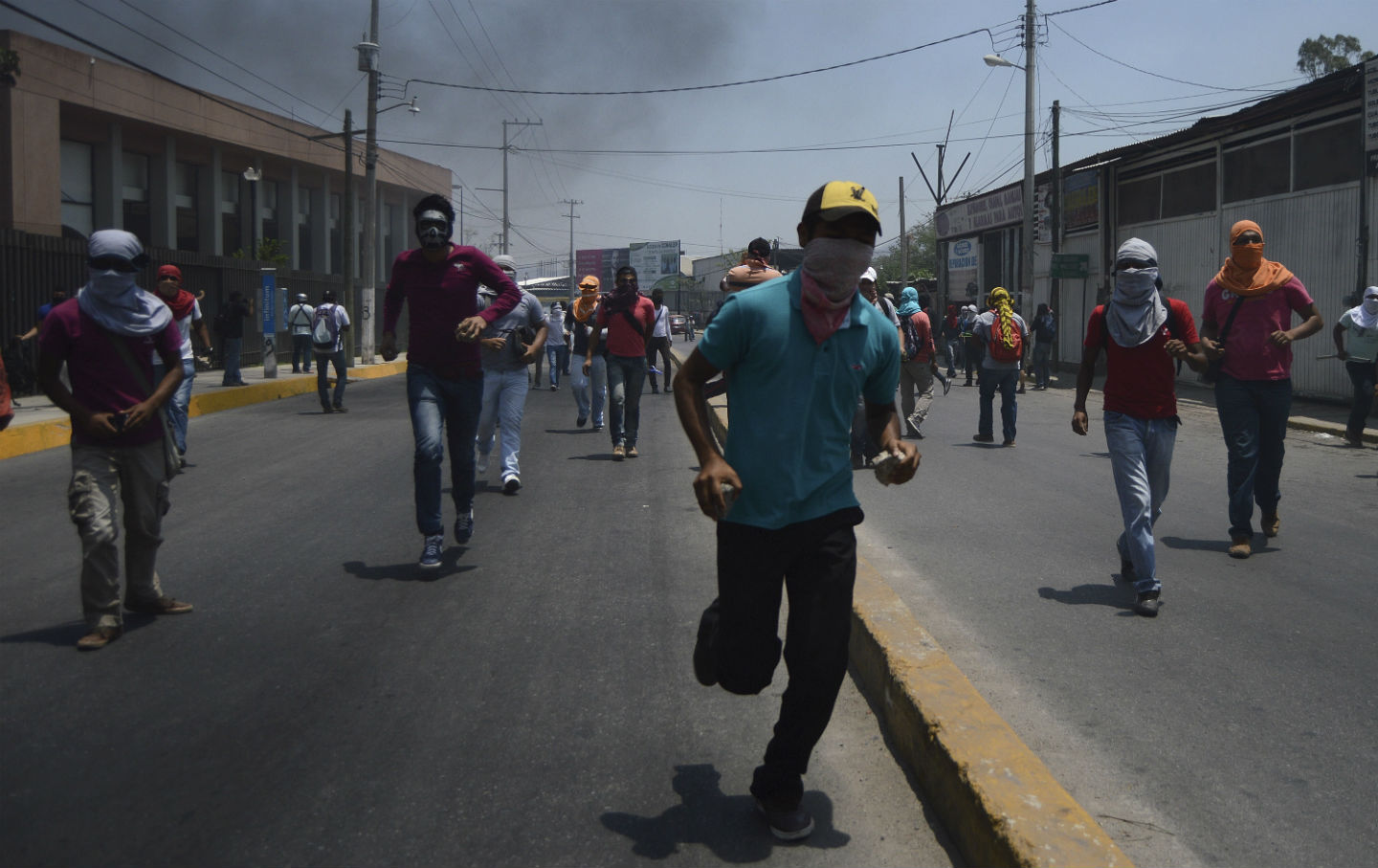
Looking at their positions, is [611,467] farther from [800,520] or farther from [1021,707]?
[800,520]

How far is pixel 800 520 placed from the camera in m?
3.17

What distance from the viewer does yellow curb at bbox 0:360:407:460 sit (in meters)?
12.5

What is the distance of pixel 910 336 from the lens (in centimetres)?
1191

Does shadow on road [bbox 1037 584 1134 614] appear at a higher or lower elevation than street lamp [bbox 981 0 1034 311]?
lower

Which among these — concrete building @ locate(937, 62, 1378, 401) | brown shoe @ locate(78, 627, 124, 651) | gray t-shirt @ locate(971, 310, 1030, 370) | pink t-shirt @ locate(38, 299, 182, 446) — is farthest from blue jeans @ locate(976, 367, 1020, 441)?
brown shoe @ locate(78, 627, 124, 651)

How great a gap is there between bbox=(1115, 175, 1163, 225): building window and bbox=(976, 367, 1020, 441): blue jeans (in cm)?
1416

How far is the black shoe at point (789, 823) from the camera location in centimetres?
322

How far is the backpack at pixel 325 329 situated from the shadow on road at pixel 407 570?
32.0 ft

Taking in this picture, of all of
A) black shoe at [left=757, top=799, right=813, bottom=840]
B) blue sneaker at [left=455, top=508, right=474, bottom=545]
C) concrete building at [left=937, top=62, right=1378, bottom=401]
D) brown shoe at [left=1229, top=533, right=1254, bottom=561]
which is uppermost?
concrete building at [left=937, top=62, right=1378, bottom=401]

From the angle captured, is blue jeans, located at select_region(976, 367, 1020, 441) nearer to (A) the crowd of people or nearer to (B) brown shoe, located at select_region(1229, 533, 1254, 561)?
(A) the crowd of people

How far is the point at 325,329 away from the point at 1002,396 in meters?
8.46

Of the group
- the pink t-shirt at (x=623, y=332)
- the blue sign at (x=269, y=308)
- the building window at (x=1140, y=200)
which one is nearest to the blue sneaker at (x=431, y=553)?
the pink t-shirt at (x=623, y=332)

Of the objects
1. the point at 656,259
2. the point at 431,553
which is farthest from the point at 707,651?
the point at 656,259

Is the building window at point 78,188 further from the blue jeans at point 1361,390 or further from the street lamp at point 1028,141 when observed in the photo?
the blue jeans at point 1361,390
